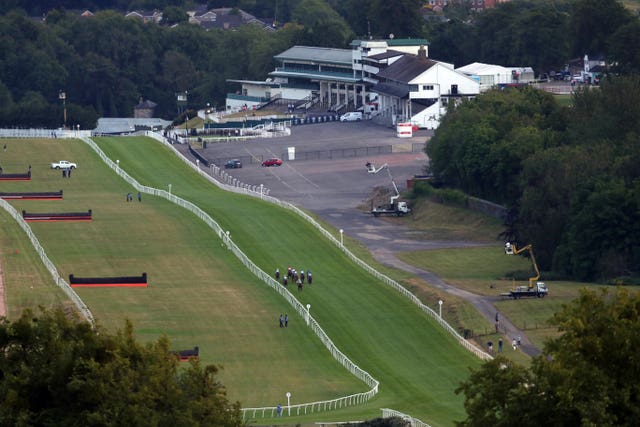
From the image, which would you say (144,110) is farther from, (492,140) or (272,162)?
(492,140)

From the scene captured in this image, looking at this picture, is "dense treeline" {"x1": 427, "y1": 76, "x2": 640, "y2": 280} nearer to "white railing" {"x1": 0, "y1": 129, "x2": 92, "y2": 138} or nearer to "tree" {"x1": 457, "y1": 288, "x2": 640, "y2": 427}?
"white railing" {"x1": 0, "y1": 129, "x2": 92, "y2": 138}

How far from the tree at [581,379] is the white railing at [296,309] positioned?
15927mm

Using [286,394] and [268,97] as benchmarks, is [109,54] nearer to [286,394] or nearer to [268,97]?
[268,97]

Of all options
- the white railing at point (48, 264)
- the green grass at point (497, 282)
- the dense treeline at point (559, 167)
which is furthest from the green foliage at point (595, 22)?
the white railing at point (48, 264)

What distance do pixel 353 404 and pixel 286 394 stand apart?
6.85 feet

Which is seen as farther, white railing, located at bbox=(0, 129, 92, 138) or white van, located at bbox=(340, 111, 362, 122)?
white van, located at bbox=(340, 111, 362, 122)

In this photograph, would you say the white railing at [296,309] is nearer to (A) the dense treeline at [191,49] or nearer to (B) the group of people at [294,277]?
(B) the group of people at [294,277]

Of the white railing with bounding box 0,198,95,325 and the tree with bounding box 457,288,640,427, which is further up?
the tree with bounding box 457,288,640,427

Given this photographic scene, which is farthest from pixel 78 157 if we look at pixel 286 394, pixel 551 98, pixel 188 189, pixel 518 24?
pixel 286 394

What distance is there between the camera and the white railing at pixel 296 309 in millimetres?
50050

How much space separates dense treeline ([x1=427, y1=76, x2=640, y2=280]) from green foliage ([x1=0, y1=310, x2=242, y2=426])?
39761 mm

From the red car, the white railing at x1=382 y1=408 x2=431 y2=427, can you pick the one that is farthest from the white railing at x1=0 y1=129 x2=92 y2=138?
the white railing at x1=382 y1=408 x2=431 y2=427

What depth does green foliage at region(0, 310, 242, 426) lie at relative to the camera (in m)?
35.2

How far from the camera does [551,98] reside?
107750 mm
